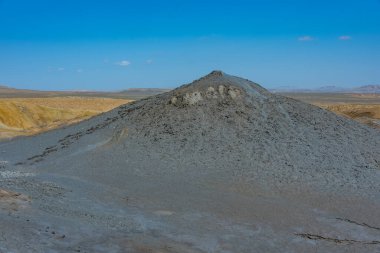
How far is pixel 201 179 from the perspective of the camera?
1345 centimetres

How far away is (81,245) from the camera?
813 cm

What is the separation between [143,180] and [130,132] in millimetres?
3628

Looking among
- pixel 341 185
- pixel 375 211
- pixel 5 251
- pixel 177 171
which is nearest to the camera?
pixel 5 251

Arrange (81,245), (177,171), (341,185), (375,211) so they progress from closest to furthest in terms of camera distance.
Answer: (81,245) < (375,211) < (341,185) < (177,171)

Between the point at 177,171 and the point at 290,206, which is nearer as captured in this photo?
the point at 290,206

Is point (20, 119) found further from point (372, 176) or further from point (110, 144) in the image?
point (372, 176)

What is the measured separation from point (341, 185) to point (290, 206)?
7.07 ft

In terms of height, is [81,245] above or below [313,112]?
below

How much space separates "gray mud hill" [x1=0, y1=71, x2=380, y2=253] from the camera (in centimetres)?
916

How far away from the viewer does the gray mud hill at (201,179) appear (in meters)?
9.16

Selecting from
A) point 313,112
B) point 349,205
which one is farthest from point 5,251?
point 313,112

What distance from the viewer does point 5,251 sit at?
23.3ft

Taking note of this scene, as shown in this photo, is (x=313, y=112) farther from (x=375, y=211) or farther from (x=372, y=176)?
(x=375, y=211)

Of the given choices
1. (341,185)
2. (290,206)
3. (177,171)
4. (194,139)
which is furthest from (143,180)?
(341,185)
